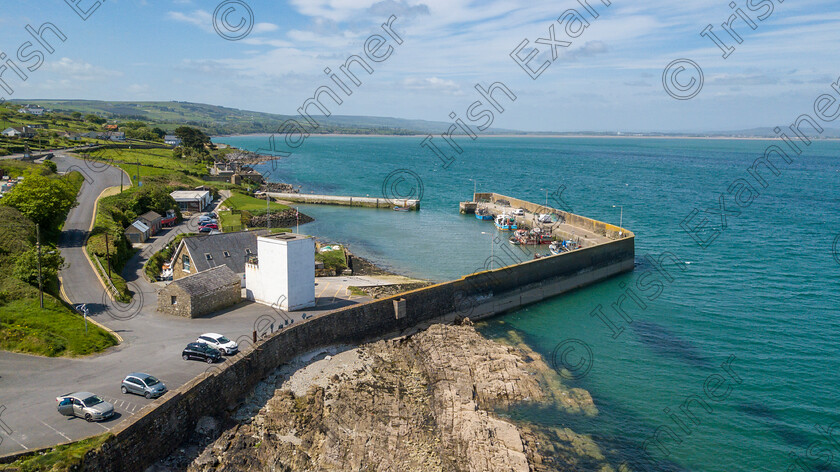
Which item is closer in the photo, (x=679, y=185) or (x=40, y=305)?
(x=40, y=305)

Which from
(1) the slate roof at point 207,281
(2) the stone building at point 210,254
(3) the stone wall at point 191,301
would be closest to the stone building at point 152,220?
(2) the stone building at point 210,254

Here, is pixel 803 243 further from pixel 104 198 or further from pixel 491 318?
pixel 104 198

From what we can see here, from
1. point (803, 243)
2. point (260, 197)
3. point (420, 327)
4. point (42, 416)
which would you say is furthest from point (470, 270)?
point (260, 197)

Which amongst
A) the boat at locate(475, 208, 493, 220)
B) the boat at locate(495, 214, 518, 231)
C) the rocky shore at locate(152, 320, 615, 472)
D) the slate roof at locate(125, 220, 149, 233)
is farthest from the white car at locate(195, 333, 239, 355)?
the boat at locate(475, 208, 493, 220)

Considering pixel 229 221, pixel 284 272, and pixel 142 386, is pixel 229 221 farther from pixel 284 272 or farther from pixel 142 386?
pixel 142 386

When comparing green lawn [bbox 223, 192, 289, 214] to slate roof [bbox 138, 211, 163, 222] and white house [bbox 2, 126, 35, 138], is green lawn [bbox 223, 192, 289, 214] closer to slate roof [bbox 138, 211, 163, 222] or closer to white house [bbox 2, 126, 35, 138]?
slate roof [bbox 138, 211, 163, 222]
